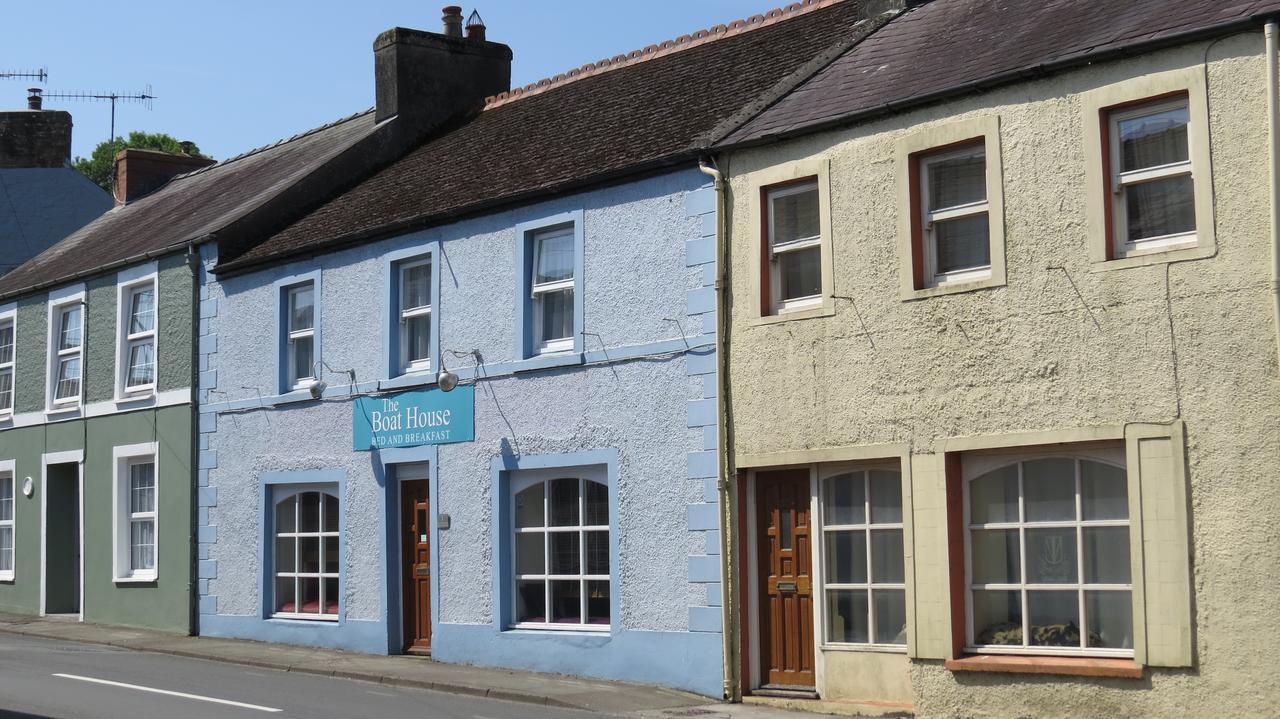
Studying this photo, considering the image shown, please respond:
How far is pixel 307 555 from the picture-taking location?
821 inches

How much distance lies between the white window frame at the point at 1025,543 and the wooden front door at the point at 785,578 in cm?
172

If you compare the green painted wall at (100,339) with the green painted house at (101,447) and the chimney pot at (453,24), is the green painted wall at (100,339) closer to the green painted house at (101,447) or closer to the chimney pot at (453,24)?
the green painted house at (101,447)

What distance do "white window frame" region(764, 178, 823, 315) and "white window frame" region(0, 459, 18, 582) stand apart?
55.1 ft

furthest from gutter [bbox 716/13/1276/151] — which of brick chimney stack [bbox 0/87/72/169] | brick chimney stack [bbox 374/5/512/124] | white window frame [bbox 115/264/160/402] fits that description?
brick chimney stack [bbox 0/87/72/169]

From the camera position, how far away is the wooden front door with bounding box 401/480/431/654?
19.0 m

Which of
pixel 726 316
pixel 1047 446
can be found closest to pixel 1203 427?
pixel 1047 446

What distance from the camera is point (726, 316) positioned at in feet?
50.3

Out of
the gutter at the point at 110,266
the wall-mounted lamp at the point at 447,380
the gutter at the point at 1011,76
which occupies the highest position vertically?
the gutter at the point at 110,266

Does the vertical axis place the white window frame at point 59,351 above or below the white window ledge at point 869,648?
above

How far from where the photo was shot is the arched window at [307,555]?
20484 mm

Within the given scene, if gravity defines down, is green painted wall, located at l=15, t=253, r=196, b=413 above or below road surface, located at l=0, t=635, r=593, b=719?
above

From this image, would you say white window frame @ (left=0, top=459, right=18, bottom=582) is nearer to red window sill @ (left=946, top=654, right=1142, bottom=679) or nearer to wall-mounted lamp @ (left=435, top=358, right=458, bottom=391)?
wall-mounted lamp @ (left=435, top=358, right=458, bottom=391)

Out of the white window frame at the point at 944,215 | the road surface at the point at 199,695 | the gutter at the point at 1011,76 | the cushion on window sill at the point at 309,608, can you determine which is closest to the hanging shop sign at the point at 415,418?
the cushion on window sill at the point at 309,608

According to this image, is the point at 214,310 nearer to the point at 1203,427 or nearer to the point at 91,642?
the point at 91,642
